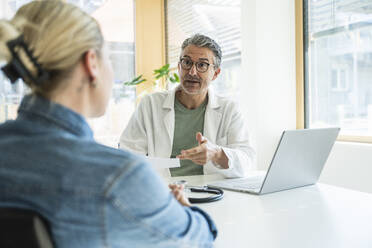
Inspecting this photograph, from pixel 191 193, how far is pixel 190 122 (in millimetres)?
774

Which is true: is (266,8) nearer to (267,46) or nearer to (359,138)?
(267,46)

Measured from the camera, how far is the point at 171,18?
4.79m

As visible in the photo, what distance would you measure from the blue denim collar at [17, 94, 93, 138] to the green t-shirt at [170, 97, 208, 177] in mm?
1377

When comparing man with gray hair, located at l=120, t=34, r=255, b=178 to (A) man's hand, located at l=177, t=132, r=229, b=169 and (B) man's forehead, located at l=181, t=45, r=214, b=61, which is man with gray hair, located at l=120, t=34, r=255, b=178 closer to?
(B) man's forehead, located at l=181, t=45, r=214, b=61

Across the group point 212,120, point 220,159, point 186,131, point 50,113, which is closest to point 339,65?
point 212,120

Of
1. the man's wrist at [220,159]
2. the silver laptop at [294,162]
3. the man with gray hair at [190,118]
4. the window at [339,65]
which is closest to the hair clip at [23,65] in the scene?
the silver laptop at [294,162]

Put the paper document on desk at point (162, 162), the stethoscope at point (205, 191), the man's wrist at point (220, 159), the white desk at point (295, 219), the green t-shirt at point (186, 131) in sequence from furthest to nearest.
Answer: the green t-shirt at point (186, 131) → the man's wrist at point (220, 159) → the paper document on desk at point (162, 162) → the stethoscope at point (205, 191) → the white desk at point (295, 219)

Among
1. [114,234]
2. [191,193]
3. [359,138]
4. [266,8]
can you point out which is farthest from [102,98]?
[266,8]

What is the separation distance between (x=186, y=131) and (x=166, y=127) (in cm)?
12

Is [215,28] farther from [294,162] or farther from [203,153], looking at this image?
[294,162]

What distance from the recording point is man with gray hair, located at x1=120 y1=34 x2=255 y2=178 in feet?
6.66

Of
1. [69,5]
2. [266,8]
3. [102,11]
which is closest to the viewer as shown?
[69,5]

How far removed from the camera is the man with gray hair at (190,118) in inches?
79.9

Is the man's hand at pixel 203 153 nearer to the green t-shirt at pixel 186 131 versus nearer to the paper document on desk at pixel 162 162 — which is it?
the paper document on desk at pixel 162 162
